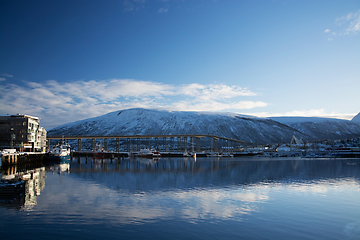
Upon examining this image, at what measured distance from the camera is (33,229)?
16.1 metres

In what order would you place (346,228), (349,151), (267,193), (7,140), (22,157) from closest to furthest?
(346,228) → (267,193) → (22,157) → (7,140) → (349,151)

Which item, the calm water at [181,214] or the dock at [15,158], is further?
the dock at [15,158]

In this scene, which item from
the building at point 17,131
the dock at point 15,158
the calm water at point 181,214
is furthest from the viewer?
the building at point 17,131

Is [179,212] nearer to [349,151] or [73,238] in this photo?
[73,238]

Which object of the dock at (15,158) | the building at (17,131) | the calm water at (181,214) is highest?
the building at (17,131)

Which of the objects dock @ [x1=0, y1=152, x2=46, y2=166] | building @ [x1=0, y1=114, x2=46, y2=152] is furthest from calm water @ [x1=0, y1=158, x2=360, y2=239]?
building @ [x1=0, y1=114, x2=46, y2=152]

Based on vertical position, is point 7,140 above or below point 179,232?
above

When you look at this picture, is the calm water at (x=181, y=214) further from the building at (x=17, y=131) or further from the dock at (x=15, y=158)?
the building at (x=17, y=131)

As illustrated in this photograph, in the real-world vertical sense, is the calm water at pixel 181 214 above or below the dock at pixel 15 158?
below

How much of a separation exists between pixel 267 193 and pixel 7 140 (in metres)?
91.3

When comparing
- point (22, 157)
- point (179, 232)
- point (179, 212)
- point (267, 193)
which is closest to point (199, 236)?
point (179, 232)

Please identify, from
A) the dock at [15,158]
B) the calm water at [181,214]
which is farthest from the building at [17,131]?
the calm water at [181,214]

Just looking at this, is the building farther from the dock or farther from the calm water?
the calm water

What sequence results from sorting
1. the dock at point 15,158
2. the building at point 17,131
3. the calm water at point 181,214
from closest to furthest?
the calm water at point 181,214 < the dock at point 15,158 < the building at point 17,131
